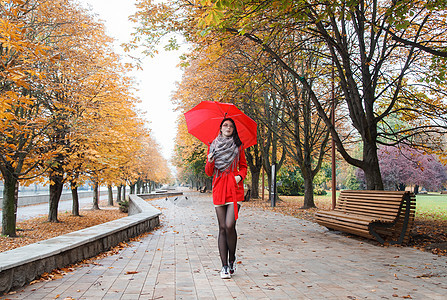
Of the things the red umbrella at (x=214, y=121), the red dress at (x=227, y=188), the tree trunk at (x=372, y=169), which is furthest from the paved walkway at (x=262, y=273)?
the tree trunk at (x=372, y=169)

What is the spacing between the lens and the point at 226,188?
4422 mm

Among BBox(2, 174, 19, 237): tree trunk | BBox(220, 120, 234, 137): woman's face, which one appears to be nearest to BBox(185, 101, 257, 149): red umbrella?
BBox(220, 120, 234, 137): woman's face

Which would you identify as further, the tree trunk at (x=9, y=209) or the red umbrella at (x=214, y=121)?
the tree trunk at (x=9, y=209)

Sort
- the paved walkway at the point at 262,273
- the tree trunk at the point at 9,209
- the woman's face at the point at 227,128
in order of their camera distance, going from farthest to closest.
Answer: the tree trunk at the point at 9,209 → the woman's face at the point at 227,128 → the paved walkway at the point at 262,273

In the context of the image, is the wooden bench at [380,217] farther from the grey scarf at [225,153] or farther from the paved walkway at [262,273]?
the grey scarf at [225,153]

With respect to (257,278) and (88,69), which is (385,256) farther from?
(88,69)

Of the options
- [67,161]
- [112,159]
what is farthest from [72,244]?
[112,159]

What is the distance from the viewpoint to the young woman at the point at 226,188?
14.5 feet

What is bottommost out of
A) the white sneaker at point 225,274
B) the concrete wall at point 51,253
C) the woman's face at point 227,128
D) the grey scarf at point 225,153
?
the white sneaker at point 225,274

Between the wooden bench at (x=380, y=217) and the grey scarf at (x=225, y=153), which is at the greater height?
the grey scarf at (x=225, y=153)

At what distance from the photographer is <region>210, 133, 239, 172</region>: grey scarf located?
446cm

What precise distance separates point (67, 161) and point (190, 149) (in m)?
17.2

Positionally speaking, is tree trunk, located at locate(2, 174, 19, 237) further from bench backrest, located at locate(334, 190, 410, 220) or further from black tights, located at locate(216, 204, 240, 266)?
bench backrest, located at locate(334, 190, 410, 220)

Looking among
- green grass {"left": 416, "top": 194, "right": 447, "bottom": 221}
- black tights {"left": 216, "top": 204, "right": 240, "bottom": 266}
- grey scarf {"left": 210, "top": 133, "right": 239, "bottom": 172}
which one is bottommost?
green grass {"left": 416, "top": 194, "right": 447, "bottom": 221}
